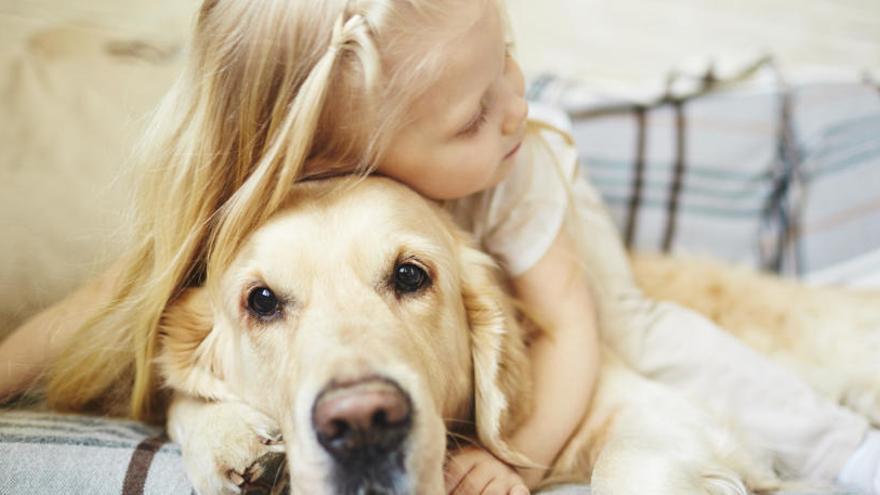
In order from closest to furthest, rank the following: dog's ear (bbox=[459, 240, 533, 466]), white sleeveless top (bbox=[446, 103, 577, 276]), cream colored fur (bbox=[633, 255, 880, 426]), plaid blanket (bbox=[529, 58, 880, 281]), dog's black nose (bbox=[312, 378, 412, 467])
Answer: dog's black nose (bbox=[312, 378, 412, 467]) → dog's ear (bbox=[459, 240, 533, 466]) → white sleeveless top (bbox=[446, 103, 577, 276]) → cream colored fur (bbox=[633, 255, 880, 426]) → plaid blanket (bbox=[529, 58, 880, 281])

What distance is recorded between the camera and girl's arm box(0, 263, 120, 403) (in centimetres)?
150

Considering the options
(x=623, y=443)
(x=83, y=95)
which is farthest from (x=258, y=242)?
(x=83, y=95)

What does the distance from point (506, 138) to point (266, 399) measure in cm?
72

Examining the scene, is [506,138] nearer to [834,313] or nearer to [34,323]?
[34,323]

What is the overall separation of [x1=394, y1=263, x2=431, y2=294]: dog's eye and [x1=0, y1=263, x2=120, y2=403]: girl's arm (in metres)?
0.62

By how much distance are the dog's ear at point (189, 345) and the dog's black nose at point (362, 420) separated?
1.72 feet

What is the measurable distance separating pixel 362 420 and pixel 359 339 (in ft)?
0.55

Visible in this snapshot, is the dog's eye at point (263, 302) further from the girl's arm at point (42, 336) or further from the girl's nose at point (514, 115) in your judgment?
the girl's nose at point (514, 115)

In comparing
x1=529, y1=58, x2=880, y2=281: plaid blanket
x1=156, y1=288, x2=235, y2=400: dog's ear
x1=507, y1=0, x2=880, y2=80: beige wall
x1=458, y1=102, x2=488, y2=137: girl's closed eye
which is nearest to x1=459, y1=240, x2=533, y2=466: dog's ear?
x1=458, y1=102, x2=488, y2=137: girl's closed eye

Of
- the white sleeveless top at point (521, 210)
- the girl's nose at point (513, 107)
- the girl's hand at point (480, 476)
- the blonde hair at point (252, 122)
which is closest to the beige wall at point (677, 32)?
the white sleeveless top at point (521, 210)

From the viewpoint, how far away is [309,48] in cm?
129

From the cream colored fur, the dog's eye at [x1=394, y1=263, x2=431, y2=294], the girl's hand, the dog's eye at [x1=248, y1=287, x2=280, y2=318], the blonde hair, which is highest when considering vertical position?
the blonde hair

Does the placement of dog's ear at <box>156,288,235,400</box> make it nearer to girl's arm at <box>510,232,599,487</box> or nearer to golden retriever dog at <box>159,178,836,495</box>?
golden retriever dog at <box>159,178,836,495</box>

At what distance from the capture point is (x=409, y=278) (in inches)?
52.7
